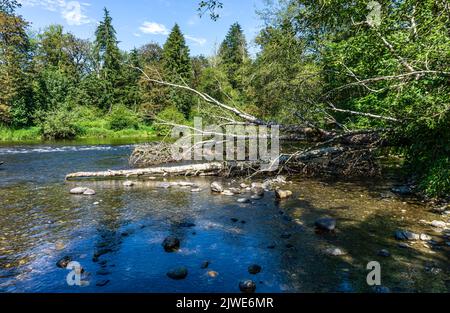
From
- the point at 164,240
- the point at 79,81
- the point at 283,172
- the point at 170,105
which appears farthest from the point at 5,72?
the point at 164,240

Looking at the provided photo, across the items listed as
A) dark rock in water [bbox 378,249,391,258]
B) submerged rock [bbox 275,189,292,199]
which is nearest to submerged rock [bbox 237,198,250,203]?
submerged rock [bbox 275,189,292,199]

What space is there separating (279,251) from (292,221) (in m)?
1.55

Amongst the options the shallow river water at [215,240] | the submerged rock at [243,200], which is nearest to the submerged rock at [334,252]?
the shallow river water at [215,240]

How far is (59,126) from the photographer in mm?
30438

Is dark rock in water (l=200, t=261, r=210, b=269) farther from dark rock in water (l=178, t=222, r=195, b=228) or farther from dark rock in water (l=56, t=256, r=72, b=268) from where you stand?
dark rock in water (l=56, t=256, r=72, b=268)

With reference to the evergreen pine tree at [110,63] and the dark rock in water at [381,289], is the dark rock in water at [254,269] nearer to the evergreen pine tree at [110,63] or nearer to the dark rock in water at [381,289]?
the dark rock in water at [381,289]

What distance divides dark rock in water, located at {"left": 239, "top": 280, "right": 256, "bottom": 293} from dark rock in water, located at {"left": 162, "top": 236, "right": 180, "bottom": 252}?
1651 millimetres

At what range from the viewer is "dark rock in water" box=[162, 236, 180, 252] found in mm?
5164

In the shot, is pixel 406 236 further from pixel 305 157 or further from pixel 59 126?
pixel 59 126

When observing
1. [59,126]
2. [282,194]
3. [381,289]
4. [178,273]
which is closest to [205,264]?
[178,273]

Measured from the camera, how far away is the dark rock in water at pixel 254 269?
4.33 metres

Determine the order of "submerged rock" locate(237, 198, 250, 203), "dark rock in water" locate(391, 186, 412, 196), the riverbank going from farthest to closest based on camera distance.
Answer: the riverbank
"dark rock in water" locate(391, 186, 412, 196)
"submerged rock" locate(237, 198, 250, 203)

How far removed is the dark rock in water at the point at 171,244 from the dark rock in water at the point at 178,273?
2.82 ft

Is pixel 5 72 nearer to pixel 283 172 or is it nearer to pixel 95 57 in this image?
pixel 95 57
